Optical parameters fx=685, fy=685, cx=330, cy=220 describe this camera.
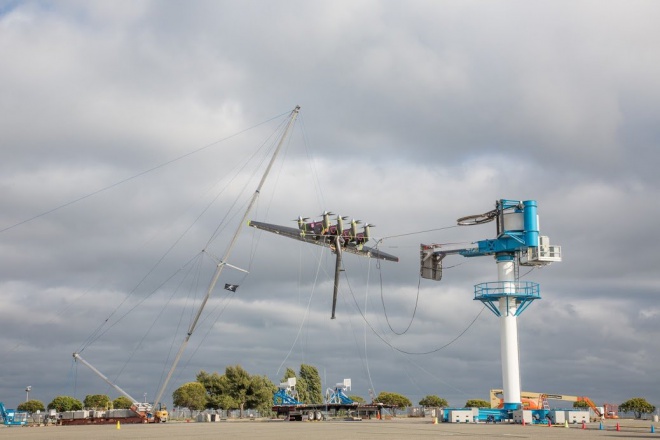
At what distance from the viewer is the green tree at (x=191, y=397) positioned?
124 metres

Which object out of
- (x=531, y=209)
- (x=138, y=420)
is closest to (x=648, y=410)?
(x=531, y=209)

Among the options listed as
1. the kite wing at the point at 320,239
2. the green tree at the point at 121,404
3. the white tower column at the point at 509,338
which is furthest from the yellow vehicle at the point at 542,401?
the green tree at the point at 121,404

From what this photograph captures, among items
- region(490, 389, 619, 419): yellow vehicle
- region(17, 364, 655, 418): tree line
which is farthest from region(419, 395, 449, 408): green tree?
region(490, 389, 619, 419): yellow vehicle

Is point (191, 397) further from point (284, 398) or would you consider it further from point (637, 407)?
point (637, 407)

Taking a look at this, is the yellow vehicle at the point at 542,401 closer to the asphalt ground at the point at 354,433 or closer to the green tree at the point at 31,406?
the asphalt ground at the point at 354,433

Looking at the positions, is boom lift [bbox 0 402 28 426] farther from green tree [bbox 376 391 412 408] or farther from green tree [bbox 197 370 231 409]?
green tree [bbox 376 391 412 408]

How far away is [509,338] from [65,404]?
102m

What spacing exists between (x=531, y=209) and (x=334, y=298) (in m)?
21.8

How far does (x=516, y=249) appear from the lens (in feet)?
217

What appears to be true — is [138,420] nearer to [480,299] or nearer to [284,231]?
[284,231]

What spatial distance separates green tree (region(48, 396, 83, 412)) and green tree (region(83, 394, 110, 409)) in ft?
7.85

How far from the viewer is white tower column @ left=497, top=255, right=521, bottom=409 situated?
211 ft

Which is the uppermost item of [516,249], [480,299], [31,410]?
[516,249]

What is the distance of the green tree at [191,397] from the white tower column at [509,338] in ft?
239
